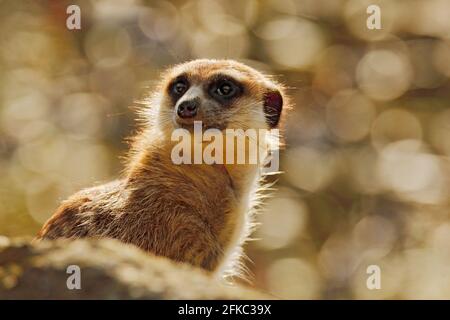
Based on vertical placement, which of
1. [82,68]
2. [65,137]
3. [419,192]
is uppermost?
[82,68]

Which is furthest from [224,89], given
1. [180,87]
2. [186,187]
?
[186,187]

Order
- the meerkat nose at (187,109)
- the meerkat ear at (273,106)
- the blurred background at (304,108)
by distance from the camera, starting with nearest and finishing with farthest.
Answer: the meerkat nose at (187,109) → the meerkat ear at (273,106) → the blurred background at (304,108)

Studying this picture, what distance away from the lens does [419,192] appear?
12766 mm

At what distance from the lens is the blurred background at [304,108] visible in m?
12.3

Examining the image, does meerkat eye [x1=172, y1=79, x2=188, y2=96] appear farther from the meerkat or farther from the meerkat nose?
the meerkat nose

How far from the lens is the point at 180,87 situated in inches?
278

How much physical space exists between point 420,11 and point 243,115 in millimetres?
7510

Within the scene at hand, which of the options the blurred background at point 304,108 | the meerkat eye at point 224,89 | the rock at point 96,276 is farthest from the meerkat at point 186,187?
the blurred background at point 304,108

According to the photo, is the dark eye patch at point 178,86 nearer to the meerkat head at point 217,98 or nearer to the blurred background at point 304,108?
the meerkat head at point 217,98

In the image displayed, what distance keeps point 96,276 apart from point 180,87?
153 inches

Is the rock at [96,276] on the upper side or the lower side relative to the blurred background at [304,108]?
lower

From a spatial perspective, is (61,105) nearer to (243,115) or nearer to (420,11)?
(420,11)

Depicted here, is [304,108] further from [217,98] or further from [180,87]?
[217,98]
